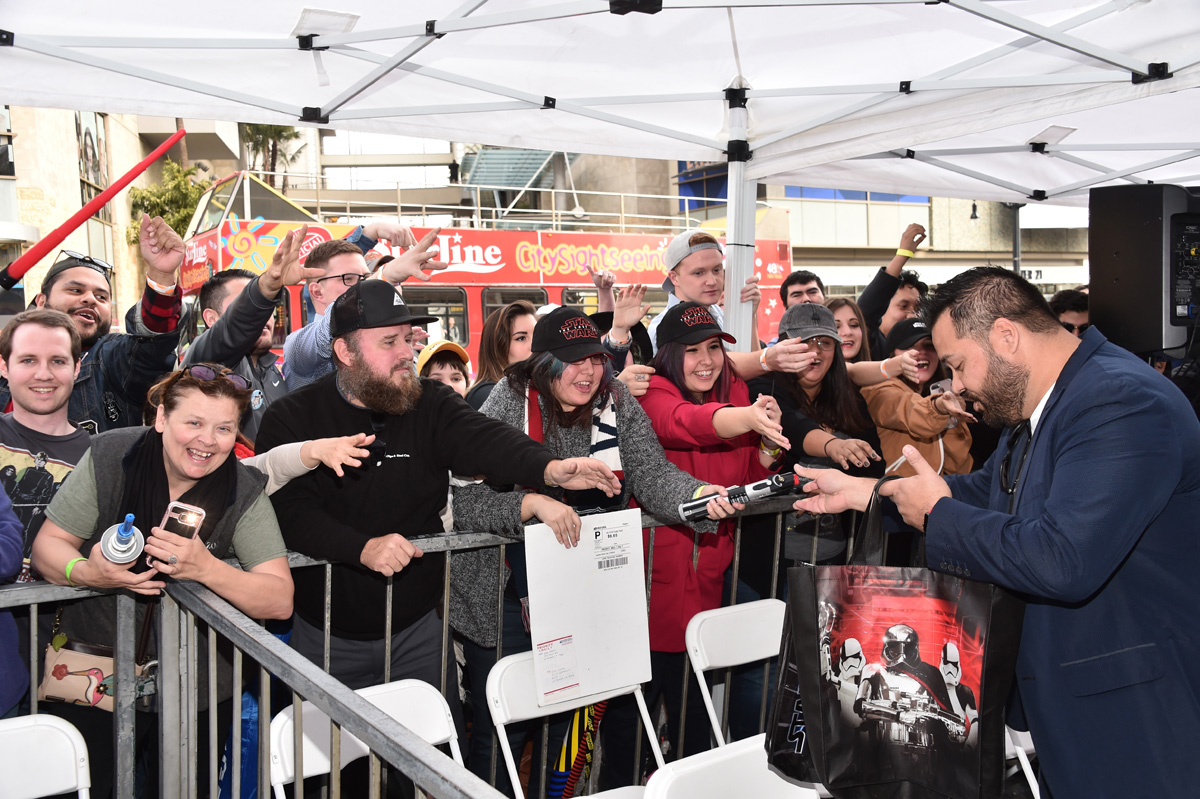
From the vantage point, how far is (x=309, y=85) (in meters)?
4.91

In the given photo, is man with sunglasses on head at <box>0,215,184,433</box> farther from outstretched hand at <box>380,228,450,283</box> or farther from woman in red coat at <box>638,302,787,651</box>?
woman in red coat at <box>638,302,787,651</box>

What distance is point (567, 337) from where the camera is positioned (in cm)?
328

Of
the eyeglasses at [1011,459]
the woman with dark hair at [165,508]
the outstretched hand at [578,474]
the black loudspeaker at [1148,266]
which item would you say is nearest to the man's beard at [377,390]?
the woman with dark hair at [165,508]

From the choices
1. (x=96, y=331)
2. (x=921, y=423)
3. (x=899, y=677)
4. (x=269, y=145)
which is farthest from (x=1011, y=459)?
(x=269, y=145)

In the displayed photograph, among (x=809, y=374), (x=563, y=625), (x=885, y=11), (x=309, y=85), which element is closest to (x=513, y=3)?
(x=309, y=85)

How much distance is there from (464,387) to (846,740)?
347 centimetres

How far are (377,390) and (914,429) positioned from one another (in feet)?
8.17

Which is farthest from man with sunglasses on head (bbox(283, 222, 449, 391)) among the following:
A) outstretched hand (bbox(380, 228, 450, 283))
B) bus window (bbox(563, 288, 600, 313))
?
bus window (bbox(563, 288, 600, 313))

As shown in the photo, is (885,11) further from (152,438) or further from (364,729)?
(364,729)

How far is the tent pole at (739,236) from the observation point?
5.42m

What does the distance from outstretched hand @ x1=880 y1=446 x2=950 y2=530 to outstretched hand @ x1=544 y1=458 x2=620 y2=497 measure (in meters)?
0.99

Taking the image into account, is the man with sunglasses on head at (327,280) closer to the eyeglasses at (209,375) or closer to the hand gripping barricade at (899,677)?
the eyeglasses at (209,375)

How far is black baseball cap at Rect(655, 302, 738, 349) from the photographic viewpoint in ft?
12.0

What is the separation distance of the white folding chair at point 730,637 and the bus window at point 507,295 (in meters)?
10.5
